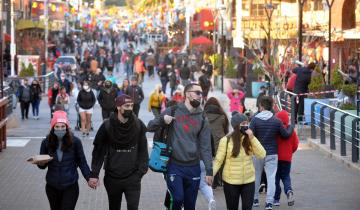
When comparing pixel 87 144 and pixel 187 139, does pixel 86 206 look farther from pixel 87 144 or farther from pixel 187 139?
pixel 87 144

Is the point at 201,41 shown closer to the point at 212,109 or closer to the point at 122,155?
the point at 212,109

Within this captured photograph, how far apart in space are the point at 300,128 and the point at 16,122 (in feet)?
28.5

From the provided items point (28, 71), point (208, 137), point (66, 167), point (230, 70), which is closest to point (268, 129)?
point (208, 137)

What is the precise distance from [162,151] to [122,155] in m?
0.69

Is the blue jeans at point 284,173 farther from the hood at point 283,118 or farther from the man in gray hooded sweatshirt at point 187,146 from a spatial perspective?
the man in gray hooded sweatshirt at point 187,146

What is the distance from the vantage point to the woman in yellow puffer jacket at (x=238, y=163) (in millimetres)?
11805

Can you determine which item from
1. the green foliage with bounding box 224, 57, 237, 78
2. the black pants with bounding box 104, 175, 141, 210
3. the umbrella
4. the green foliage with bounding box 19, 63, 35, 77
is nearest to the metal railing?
the black pants with bounding box 104, 175, 141, 210

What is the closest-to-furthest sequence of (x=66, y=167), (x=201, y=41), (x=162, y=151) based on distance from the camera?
(x=66, y=167) → (x=162, y=151) → (x=201, y=41)

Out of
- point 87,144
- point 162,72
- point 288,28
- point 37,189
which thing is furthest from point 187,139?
point 162,72

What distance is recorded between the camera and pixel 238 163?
11.9 m

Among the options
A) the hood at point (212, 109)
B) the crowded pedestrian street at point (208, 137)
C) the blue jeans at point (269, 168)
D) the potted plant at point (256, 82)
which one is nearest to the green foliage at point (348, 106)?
the crowded pedestrian street at point (208, 137)

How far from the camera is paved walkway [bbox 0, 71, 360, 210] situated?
14.6m

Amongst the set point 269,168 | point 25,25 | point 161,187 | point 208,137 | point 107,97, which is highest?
point 25,25

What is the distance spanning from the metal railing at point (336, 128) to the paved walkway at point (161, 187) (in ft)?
1.23
